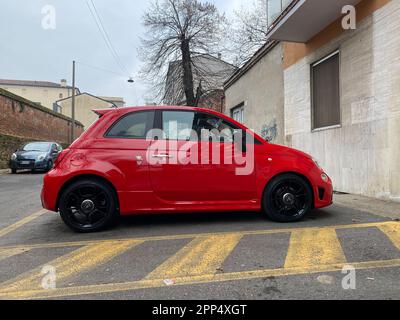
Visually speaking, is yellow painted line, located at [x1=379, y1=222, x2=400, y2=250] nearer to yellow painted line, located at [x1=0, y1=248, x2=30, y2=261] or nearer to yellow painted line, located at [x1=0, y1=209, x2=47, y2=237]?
yellow painted line, located at [x1=0, y1=248, x2=30, y2=261]

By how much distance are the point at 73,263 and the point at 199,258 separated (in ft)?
4.21

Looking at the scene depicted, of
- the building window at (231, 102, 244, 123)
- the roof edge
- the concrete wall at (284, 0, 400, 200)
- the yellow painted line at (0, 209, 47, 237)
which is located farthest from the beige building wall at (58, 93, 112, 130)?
the yellow painted line at (0, 209, 47, 237)

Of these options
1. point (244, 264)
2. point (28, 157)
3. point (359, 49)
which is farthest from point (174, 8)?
point (244, 264)

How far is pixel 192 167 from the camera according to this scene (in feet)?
16.3

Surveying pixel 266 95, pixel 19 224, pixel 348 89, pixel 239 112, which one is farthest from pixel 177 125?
pixel 239 112

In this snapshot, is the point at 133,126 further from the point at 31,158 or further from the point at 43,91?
the point at 43,91

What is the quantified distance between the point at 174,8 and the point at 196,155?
2392 cm

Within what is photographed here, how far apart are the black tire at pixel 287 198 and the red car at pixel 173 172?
1cm

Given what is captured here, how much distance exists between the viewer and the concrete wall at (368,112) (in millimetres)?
6465

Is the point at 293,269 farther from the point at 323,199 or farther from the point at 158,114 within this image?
the point at 158,114

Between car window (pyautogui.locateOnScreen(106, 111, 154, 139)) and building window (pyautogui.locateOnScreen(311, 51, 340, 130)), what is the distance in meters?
5.08
